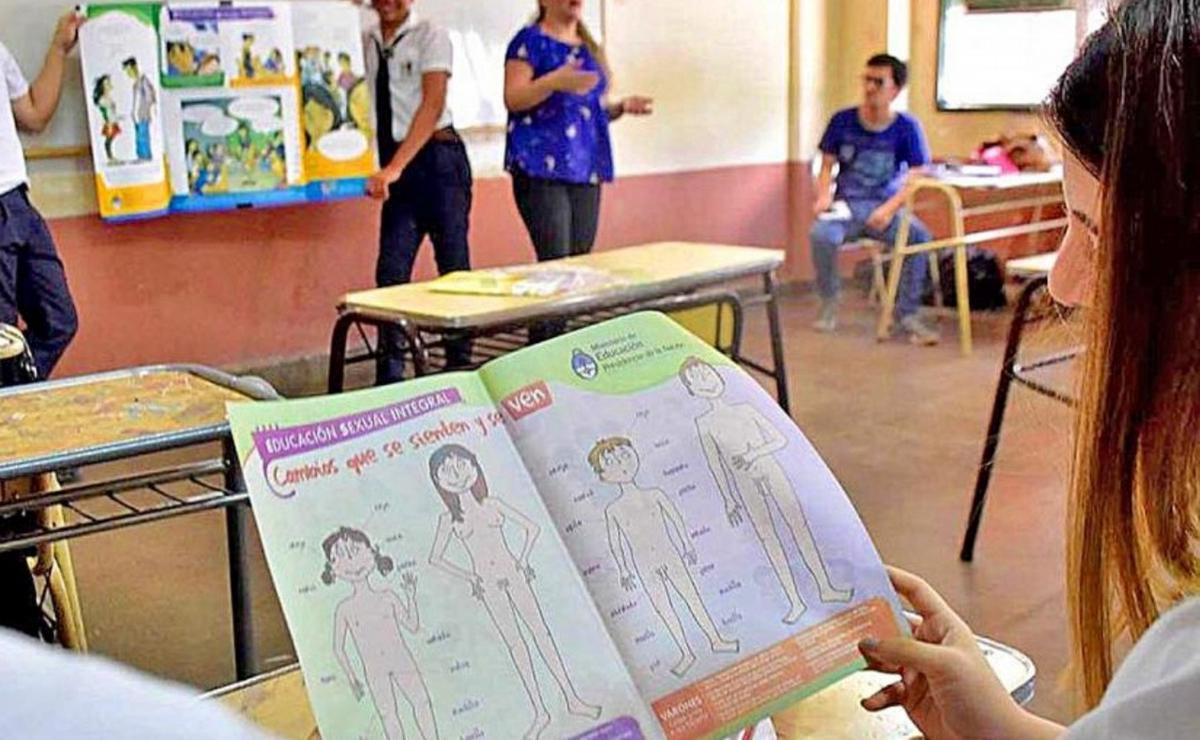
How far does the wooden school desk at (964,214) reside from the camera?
5312 millimetres

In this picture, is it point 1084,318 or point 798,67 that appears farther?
point 798,67

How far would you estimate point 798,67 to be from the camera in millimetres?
6375

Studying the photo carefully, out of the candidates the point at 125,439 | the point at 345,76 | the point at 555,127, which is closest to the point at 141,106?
the point at 345,76

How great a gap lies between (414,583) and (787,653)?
237mm

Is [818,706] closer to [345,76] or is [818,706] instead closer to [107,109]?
[107,109]

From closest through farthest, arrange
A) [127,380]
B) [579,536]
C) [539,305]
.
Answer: [579,536] → [127,380] → [539,305]

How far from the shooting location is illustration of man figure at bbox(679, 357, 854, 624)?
90cm

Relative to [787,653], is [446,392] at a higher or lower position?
higher

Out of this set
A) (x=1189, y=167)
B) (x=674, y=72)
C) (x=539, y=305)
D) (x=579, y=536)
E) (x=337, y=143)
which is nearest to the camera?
(x=1189, y=167)

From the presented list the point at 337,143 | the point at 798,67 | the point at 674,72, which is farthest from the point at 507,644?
the point at 798,67

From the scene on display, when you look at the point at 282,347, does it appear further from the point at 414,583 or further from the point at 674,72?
the point at 414,583

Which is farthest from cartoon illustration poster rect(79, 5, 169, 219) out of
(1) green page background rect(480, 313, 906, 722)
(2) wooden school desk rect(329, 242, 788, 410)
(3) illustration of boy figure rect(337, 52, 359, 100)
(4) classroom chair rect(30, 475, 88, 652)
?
(1) green page background rect(480, 313, 906, 722)

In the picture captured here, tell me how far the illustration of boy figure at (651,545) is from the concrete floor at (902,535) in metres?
1.10

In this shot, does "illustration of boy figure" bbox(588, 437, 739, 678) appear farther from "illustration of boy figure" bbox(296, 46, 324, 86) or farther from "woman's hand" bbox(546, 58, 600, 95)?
"illustration of boy figure" bbox(296, 46, 324, 86)
